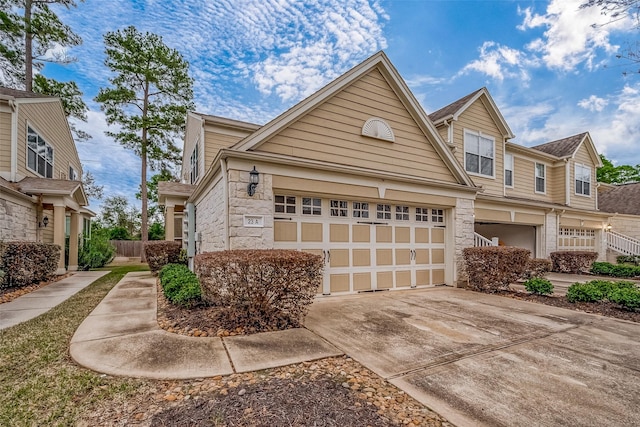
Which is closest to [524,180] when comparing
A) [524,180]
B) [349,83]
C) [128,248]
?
[524,180]

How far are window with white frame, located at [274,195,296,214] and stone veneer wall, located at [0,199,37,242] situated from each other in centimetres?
819

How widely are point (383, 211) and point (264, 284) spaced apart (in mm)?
4137

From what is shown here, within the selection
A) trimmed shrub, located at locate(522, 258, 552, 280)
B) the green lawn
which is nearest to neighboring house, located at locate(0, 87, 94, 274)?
the green lawn

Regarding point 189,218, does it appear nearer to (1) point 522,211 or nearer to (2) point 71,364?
(2) point 71,364

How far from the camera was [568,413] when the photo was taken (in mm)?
2449

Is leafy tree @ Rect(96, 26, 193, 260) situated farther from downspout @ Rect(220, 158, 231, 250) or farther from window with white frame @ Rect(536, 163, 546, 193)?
window with white frame @ Rect(536, 163, 546, 193)

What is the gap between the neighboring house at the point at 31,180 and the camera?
953 centimetres

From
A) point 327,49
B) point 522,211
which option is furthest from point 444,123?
point 327,49

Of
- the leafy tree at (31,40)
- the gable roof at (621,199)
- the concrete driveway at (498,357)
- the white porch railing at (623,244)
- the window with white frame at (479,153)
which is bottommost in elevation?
the concrete driveway at (498,357)

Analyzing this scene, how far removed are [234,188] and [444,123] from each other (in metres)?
8.89

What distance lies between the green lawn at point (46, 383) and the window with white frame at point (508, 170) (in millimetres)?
14265

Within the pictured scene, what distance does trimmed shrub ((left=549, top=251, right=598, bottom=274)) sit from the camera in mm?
11922

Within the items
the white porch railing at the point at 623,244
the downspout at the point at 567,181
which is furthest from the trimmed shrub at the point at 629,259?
the downspout at the point at 567,181

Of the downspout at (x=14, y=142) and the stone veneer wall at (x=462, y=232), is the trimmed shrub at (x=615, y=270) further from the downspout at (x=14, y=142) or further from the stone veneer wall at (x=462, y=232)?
the downspout at (x=14, y=142)
